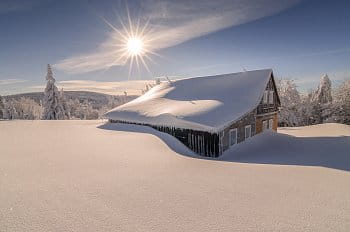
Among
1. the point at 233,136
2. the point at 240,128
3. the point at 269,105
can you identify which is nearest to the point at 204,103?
the point at 240,128

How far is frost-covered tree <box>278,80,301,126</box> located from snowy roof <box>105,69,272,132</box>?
21742mm

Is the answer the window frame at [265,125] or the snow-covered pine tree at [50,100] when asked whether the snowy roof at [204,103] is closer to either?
the window frame at [265,125]

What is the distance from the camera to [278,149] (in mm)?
14531

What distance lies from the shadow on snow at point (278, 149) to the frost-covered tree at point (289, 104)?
23.2 meters

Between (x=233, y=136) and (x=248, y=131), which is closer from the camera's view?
(x=233, y=136)

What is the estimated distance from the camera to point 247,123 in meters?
17.2

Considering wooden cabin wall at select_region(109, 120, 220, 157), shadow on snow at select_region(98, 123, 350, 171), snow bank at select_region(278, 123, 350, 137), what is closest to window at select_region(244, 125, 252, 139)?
shadow on snow at select_region(98, 123, 350, 171)

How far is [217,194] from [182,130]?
34.6 feet

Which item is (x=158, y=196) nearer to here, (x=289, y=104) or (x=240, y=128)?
(x=240, y=128)

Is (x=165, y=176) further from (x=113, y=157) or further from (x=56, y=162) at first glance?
(x=56, y=162)

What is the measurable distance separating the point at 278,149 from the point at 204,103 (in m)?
6.16

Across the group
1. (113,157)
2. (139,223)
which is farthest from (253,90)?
(139,223)

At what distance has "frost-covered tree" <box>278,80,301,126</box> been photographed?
127 ft

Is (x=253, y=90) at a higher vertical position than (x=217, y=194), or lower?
higher
